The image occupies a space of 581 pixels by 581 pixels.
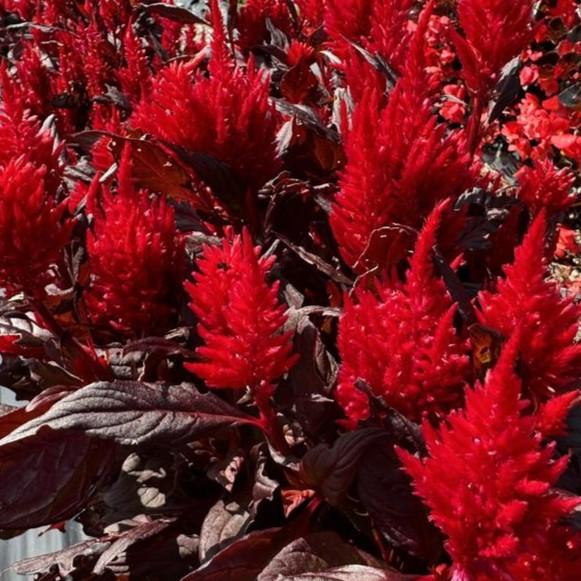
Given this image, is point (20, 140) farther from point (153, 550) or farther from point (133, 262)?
point (153, 550)

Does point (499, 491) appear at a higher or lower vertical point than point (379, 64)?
lower

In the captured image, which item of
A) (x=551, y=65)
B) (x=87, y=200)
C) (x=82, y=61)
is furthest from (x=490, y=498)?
(x=551, y=65)

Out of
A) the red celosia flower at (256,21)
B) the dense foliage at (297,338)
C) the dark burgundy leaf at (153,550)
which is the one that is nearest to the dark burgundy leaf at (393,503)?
the dense foliage at (297,338)

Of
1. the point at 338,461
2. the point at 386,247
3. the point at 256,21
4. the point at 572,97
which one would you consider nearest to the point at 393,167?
the point at 386,247

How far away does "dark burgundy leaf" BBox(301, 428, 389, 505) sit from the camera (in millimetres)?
841

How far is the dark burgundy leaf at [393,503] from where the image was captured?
0.87m

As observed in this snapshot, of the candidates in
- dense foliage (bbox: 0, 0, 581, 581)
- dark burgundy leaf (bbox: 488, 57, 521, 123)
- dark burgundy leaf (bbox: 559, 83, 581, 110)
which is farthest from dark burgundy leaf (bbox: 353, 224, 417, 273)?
dark burgundy leaf (bbox: 559, 83, 581, 110)

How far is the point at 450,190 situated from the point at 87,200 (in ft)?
1.57

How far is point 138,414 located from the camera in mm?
857

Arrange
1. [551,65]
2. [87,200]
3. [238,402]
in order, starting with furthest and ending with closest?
1. [551,65]
2. [87,200]
3. [238,402]

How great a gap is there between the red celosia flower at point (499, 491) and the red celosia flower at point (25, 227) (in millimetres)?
440

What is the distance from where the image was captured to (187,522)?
110cm

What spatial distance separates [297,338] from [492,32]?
50 cm

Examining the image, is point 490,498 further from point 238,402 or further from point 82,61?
→ point 82,61
